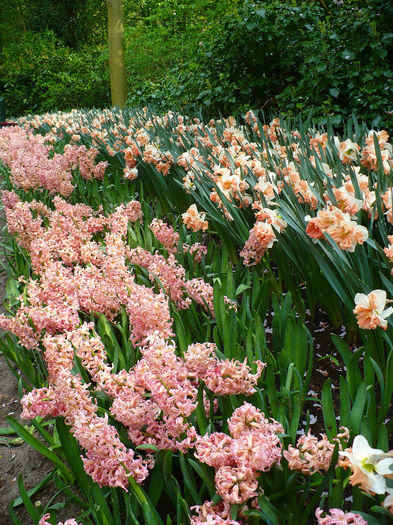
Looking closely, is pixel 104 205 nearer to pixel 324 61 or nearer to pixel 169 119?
pixel 169 119

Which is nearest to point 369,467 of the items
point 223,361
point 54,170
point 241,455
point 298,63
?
point 241,455

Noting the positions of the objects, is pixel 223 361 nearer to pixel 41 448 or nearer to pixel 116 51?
pixel 41 448

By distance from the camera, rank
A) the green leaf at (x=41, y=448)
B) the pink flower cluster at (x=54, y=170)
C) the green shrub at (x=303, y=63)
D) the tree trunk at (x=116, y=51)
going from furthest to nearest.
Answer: the tree trunk at (x=116, y=51) < the green shrub at (x=303, y=63) < the pink flower cluster at (x=54, y=170) < the green leaf at (x=41, y=448)

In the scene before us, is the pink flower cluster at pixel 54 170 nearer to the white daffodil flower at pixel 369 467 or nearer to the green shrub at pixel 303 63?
the green shrub at pixel 303 63

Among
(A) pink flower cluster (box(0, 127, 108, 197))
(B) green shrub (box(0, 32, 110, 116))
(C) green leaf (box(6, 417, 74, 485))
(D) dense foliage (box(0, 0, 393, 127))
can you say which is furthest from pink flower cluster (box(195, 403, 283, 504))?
(B) green shrub (box(0, 32, 110, 116))

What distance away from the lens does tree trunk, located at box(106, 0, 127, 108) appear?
998 cm

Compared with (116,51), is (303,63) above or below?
below

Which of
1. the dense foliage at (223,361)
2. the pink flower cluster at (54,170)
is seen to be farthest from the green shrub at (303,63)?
the pink flower cluster at (54,170)

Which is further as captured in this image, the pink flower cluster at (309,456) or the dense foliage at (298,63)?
the dense foliage at (298,63)

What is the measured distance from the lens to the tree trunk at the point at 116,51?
9984 mm

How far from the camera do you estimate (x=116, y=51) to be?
414 inches

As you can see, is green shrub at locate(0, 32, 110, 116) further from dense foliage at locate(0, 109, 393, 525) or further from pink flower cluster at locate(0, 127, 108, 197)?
dense foliage at locate(0, 109, 393, 525)

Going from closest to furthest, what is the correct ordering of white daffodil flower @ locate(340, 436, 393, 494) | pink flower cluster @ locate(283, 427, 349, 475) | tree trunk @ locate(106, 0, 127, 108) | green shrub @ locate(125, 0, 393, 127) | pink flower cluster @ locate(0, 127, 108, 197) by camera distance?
1. white daffodil flower @ locate(340, 436, 393, 494)
2. pink flower cluster @ locate(283, 427, 349, 475)
3. pink flower cluster @ locate(0, 127, 108, 197)
4. green shrub @ locate(125, 0, 393, 127)
5. tree trunk @ locate(106, 0, 127, 108)

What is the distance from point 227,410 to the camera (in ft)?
4.18
